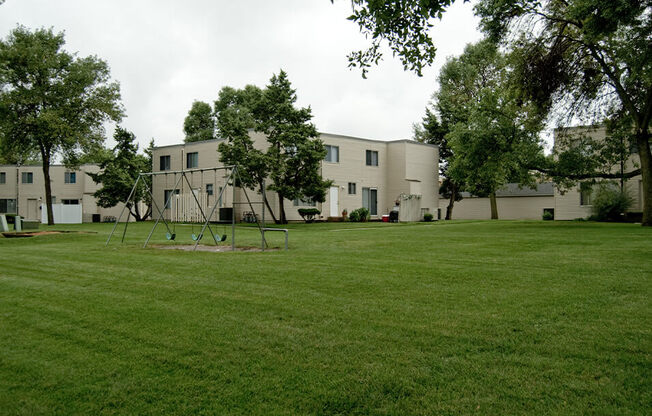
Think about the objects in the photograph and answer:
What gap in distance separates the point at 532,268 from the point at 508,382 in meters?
5.13

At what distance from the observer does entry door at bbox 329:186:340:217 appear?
32156mm

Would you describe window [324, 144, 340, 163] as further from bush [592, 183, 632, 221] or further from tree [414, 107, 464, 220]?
bush [592, 183, 632, 221]

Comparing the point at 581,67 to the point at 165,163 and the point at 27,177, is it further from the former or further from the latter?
the point at 27,177

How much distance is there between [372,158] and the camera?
115ft

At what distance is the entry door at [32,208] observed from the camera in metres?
46.8

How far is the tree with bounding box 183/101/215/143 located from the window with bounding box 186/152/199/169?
1647 centimetres

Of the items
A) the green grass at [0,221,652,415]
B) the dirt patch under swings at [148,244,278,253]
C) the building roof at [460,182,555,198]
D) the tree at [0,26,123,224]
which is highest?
the tree at [0,26,123,224]

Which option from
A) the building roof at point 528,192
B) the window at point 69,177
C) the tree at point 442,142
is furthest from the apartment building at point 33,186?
the building roof at point 528,192

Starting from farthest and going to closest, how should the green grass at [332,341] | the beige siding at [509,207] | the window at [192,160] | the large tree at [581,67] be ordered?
the beige siding at [509,207]
the window at [192,160]
the large tree at [581,67]
the green grass at [332,341]

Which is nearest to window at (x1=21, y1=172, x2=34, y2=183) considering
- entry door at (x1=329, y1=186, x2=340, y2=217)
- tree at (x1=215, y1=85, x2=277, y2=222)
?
tree at (x1=215, y1=85, x2=277, y2=222)

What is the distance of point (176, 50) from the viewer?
2291 centimetres

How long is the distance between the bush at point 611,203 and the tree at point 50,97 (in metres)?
35.0

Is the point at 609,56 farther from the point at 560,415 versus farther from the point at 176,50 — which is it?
the point at 560,415

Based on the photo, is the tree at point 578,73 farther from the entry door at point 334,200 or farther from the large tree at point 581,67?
the entry door at point 334,200
